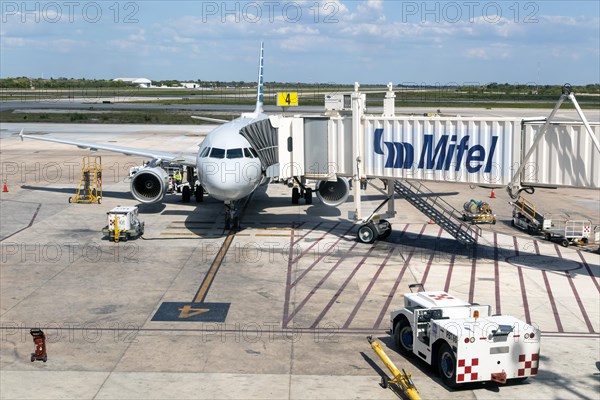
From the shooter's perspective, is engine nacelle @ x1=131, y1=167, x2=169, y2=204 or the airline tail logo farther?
engine nacelle @ x1=131, y1=167, x2=169, y2=204

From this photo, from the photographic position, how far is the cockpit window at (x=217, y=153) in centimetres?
3118

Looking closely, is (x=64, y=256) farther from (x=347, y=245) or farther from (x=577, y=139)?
(x=577, y=139)

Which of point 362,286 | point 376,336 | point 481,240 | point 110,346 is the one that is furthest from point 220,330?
point 481,240

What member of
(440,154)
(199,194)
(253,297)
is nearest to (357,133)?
(440,154)

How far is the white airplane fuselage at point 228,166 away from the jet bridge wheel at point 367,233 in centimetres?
537

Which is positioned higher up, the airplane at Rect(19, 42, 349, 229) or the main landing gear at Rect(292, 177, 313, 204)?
the airplane at Rect(19, 42, 349, 229)

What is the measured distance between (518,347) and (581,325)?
6.08 metres

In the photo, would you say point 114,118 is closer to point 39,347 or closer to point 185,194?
point 185,194

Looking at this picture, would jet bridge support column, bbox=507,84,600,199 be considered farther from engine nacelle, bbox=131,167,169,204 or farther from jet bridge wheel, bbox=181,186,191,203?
jet bridge wheel, bbox=181,186,191,203

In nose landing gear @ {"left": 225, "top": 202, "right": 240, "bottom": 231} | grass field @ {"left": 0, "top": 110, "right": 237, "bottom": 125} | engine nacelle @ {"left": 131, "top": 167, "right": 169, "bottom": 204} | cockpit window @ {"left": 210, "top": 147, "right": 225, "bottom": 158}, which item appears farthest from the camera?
grass field @ {"left": 0, "top": 110, "right": 237, "bottom": 125}

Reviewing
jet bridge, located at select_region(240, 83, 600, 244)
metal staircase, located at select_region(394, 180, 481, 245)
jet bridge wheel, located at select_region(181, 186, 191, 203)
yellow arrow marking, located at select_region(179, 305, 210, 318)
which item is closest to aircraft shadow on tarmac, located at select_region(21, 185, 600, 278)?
jet bridge wheel, located at select_region(181, 186, 191, 203)

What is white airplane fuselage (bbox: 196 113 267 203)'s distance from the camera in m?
30.8

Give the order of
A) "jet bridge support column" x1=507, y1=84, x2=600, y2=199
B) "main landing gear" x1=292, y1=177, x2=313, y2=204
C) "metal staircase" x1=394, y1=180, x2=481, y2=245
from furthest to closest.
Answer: "main landing gear" x1=292, y1=177, x2=313, y2=204
"metal staircase" x1=394, y1=180, x2=481, y2=245
"jet bridge support column" x1=507, y1=84, x2=600, y2=199

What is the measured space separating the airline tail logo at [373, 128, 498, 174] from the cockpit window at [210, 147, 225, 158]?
682 centimetres
